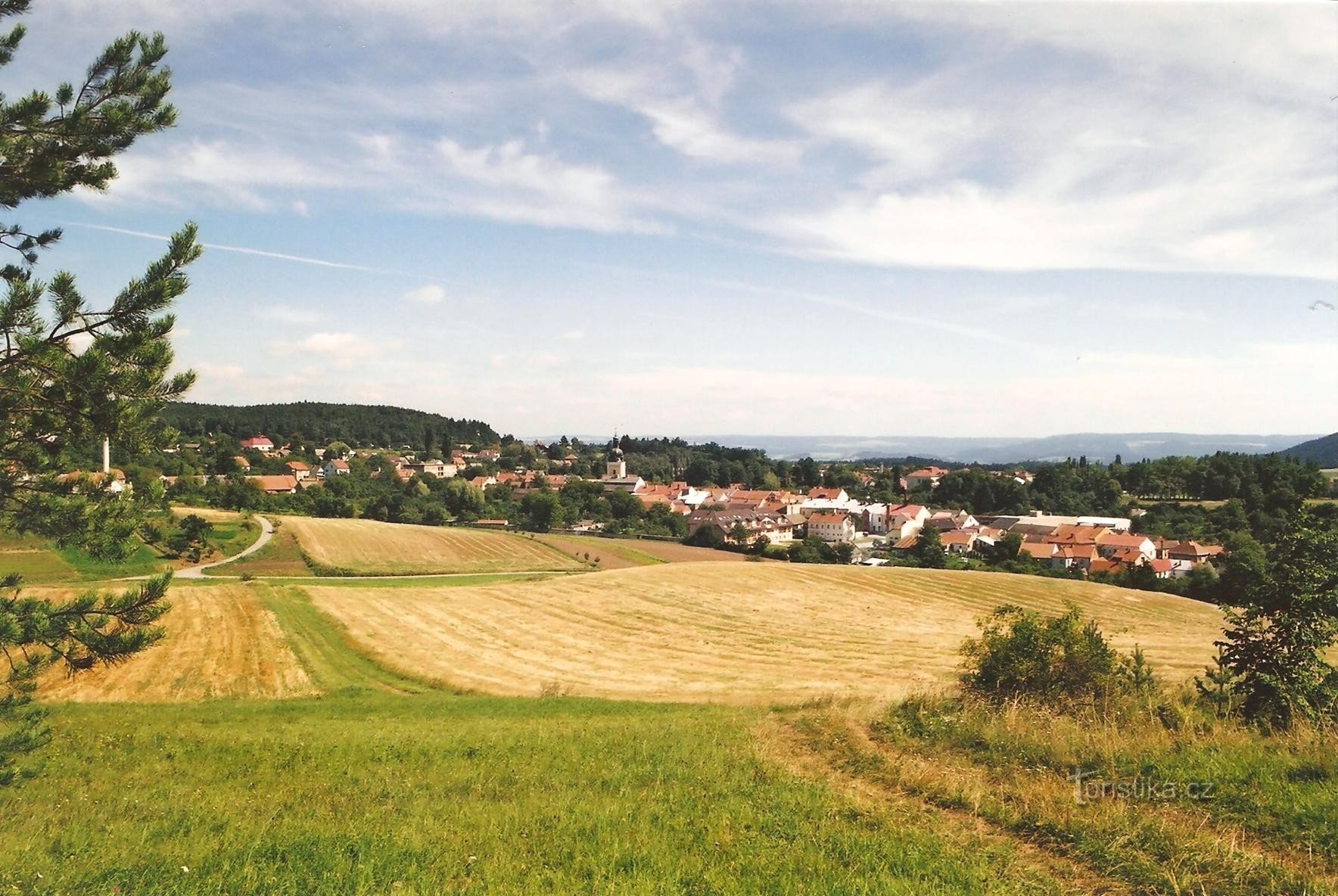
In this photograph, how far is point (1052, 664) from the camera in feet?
46.0

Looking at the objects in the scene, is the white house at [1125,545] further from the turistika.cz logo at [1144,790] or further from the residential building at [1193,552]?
the turistika.cz logo at [1144,790]

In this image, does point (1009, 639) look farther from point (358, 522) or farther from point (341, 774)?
point (358, 522)

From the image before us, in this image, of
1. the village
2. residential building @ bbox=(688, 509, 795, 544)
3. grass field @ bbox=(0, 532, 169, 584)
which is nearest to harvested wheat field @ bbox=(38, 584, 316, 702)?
grass field @ bbox=(0, 532, 169, 584)

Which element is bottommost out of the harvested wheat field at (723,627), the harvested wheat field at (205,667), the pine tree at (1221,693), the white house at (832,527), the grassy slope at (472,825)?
the white house at (832,527)

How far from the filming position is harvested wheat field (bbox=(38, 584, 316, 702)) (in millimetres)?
26016

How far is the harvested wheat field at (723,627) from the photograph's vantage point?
29703mm

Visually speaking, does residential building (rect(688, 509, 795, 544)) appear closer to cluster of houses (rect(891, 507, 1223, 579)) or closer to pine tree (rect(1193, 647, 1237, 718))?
cluster of houses (rect(891, 507, 1223, 579))

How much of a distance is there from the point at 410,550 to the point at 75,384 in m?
70.0

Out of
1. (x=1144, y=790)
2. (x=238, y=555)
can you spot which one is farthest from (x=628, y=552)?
(x=1144, y=790)

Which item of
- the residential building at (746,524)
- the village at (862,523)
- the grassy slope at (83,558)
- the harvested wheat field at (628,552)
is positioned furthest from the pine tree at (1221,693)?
the residential building at (746,524)

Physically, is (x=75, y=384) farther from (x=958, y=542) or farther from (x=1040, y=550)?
(x=958, y=542)

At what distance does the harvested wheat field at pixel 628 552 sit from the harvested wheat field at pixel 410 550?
2934mm

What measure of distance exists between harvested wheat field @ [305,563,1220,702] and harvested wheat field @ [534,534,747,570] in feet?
42.5

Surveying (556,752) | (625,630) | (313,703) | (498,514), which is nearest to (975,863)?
(556,752)
